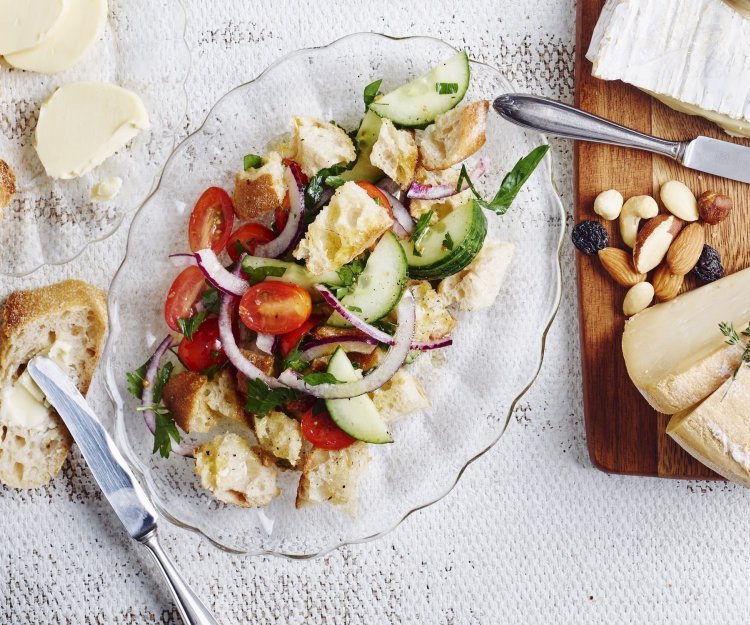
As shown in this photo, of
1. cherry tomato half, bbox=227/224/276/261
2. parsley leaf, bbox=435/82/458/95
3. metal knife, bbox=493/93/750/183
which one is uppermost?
parsley leaf, bbox=435/82/458/95

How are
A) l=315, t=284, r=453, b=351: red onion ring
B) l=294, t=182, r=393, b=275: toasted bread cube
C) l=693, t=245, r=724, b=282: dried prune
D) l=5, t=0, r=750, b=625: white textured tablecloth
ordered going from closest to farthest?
l=294, t=182, r=393, b=275: toasted bread cube, l=315, t=284, r=453, b=351: red onion ring, l=693, t=245, r=724, b=282: dried prune, l=5, t=0, r=750, b=625: white textured tablecloth

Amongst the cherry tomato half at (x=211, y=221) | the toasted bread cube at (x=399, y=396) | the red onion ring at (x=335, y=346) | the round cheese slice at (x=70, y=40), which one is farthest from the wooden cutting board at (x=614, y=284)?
the round cheese slice at (x=70, y=40)

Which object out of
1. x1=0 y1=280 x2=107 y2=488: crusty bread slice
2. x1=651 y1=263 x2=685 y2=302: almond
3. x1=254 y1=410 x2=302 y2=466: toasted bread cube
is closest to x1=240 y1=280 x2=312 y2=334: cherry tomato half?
x1=254 y1=410 x2=302 y2=466: toasted bread cube

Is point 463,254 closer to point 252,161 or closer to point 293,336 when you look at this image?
point 293,336

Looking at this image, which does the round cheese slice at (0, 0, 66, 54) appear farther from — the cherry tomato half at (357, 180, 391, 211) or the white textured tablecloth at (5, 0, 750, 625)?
the cherry tomato half at (357, 180, 391, 211)

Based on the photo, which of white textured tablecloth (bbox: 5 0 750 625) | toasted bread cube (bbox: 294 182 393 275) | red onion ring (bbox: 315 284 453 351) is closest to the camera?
toasted bread cube (bbox: 294 182 393 275)

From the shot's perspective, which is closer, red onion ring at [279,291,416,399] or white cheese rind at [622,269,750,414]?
red onion ring at [279,291,416,399]

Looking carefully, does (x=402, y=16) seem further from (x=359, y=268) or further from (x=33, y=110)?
(x=33, y=110)

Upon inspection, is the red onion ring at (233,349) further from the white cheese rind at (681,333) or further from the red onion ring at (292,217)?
the white cheese rind at (681,333)
